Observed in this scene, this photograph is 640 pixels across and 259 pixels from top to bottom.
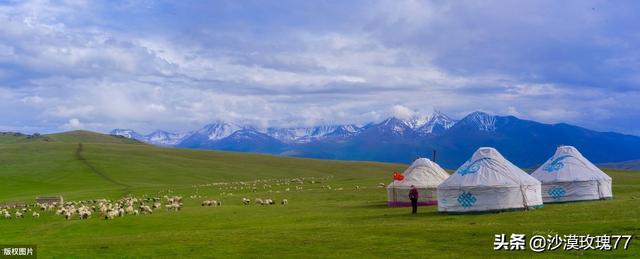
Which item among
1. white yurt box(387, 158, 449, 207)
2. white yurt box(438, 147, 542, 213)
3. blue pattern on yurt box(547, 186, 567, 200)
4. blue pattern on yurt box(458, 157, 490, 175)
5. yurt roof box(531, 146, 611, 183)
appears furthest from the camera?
white yurt box(387, 158, 449, 207)

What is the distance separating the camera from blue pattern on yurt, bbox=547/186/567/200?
39625 mm

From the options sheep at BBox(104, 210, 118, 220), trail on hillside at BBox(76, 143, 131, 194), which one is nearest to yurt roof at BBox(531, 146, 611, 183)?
sheep at BBox(104, 210, 118, 220)

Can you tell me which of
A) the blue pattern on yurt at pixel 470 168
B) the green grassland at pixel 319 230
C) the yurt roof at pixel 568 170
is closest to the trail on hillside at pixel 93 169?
the green grassland at pixel 319 230

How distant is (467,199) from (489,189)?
126 centimetres

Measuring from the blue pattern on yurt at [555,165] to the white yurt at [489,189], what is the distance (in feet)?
21.8

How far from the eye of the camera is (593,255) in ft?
61.9

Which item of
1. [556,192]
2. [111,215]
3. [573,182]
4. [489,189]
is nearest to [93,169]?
[111,215]

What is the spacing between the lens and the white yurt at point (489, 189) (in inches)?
1303

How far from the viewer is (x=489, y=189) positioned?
3303 cm

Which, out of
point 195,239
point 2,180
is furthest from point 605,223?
point 2,180

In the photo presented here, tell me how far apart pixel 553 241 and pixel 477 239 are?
2.53 m

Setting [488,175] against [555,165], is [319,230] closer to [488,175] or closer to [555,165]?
[488,175]

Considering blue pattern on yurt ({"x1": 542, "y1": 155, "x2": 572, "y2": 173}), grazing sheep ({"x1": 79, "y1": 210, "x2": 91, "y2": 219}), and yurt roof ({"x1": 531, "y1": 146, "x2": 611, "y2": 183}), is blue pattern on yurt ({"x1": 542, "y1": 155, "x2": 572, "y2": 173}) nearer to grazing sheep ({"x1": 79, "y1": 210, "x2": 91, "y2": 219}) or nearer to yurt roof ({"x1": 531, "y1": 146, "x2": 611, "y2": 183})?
yurt roof ({"x1": 531, "y1": 146, "x2": 611, "y2": 183})

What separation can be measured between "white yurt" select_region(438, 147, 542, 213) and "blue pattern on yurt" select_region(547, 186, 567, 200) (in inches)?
217
